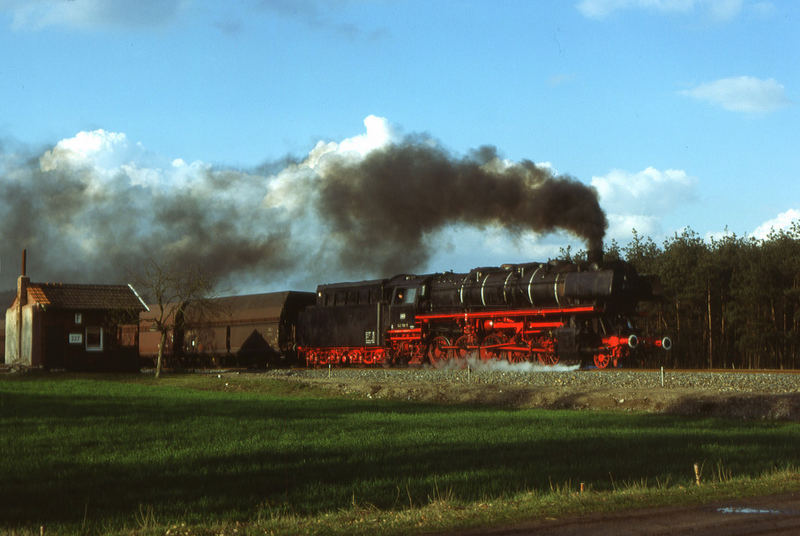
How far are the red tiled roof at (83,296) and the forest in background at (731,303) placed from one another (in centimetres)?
3006

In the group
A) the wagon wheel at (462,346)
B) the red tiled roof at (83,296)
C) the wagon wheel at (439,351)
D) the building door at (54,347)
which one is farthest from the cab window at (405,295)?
the building door at (54,347)

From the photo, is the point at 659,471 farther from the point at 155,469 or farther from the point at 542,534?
the point at 155,469

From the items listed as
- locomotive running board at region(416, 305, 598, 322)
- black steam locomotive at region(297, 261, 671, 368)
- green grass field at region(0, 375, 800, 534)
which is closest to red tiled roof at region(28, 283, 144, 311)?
black steam locomotive at region(297, 261, 671, 368)

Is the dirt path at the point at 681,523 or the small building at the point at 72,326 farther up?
the small building at the point at 72,326

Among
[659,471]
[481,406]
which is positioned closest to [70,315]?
[481,406]

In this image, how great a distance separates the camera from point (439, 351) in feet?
140

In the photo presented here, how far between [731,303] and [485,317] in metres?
27.0

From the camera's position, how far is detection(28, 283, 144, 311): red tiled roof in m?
51.5

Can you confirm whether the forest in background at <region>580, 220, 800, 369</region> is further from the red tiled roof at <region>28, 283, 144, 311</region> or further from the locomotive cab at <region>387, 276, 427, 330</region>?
the red tiled roof at <region>28, 283, 144, 311</region>

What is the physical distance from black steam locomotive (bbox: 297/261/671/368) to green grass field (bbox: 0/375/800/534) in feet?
41.6

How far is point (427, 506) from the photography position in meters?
9.97

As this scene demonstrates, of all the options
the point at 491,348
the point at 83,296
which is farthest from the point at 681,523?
the point at 83,296

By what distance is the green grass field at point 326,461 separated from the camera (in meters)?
10.4

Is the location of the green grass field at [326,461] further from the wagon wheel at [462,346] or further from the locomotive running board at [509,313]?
the wagon wheel at [462,346]
